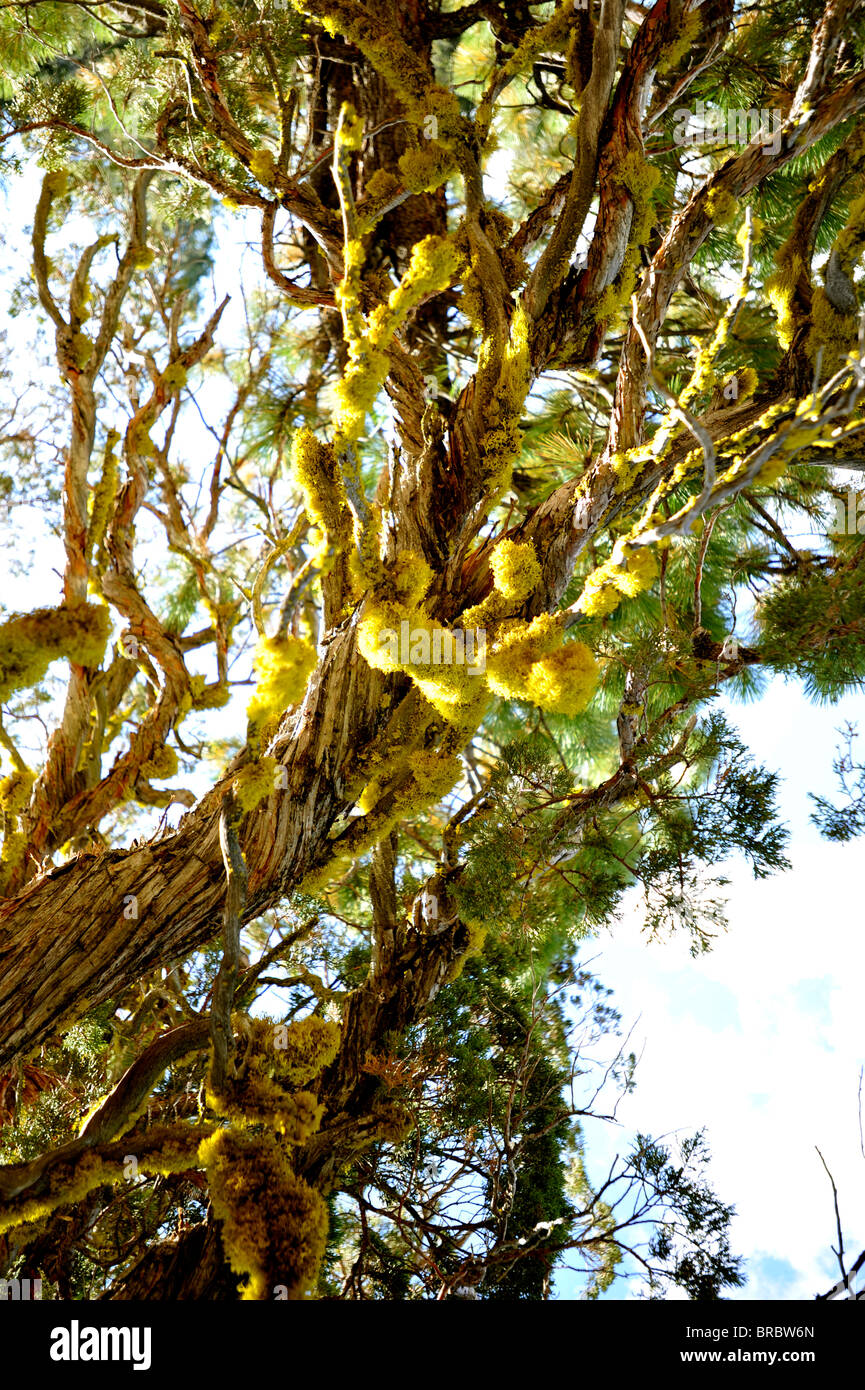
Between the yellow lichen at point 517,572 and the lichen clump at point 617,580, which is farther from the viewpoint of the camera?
the yellow lichen at point 517,572

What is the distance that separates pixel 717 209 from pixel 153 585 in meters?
2.46

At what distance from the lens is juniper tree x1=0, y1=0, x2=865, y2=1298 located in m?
1.20

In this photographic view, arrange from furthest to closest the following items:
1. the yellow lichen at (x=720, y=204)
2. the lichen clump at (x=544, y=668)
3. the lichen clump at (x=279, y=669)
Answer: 1. the yellow lichen at (x=720, y=204)
2. the lichen clump at (x=544, y=668)
3. the lichen clump at (x=279, y=669)

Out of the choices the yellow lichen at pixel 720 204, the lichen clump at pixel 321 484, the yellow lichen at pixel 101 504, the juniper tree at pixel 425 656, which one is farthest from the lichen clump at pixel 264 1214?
the yellow lichen at pixel 720 204

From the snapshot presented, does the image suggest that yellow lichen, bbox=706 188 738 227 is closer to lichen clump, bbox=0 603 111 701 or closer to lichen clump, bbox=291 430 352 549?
lichen clump, bbox=291 430 352 549

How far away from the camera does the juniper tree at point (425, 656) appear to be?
1.20 metres

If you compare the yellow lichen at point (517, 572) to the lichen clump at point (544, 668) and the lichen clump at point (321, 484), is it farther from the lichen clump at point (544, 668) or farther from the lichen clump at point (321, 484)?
the lichen clump at point (321, 484)

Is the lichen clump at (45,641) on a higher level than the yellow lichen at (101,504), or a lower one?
lower

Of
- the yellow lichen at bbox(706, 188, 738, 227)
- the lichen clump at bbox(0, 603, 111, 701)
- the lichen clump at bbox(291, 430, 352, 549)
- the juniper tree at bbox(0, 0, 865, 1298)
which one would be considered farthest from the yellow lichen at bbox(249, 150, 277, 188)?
the lichen clump at bbox(0, 603, 111, 701)

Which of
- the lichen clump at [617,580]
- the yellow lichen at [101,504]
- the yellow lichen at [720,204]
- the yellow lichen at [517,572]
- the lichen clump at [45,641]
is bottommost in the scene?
the lichen clump at [45,641]

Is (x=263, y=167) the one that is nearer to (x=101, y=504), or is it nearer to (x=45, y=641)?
(x=101, y=504)

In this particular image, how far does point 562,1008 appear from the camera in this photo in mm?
1976

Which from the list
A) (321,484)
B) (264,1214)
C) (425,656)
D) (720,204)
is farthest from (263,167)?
(264,1214)

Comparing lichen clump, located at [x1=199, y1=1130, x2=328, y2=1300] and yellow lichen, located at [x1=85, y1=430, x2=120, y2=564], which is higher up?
yellow lichen, located at [x1=85, y1=430, x2=120, y2=564]
